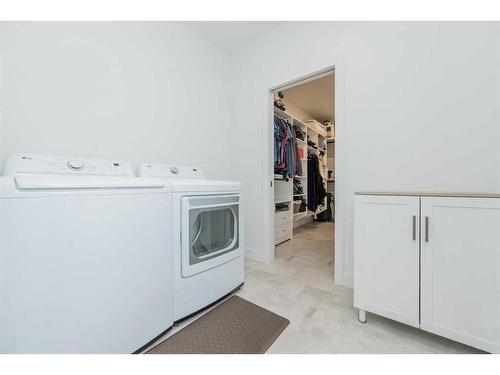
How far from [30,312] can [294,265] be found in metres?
1.96

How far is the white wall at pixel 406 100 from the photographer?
123 cm

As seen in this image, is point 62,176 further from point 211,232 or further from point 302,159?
point 302,159

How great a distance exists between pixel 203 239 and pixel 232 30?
7.19 feet

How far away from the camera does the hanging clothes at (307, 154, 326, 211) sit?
399 centimetres

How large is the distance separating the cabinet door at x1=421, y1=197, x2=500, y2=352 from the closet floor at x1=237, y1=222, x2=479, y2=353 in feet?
0.58

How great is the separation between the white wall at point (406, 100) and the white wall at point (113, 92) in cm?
97

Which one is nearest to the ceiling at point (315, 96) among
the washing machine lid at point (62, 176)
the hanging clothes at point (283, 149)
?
the hanging clothes at point (283, 149)

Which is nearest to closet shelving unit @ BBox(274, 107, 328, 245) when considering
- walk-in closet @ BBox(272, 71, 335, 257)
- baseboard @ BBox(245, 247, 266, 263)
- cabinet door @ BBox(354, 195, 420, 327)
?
walk-in closet @ BBox(272, 71, 335, 257)

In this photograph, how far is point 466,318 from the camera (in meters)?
0.94

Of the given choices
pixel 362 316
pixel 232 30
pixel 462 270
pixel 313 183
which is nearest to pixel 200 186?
pixel 362 316

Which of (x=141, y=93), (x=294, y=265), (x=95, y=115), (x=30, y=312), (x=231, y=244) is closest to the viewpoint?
(x=30, y=312)

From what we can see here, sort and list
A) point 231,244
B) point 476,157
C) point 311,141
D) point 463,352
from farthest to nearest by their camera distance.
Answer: point 311,141 → point 231,244 → point 476,157 → point 463,352
